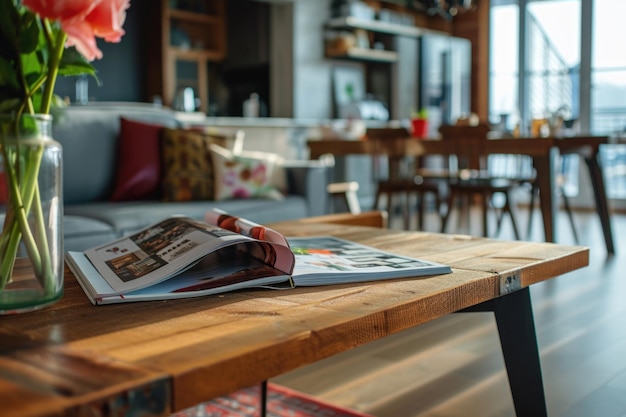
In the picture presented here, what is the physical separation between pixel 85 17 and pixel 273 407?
113 cm

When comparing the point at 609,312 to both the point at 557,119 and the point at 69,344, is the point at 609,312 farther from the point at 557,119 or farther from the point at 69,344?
the point at 69,344

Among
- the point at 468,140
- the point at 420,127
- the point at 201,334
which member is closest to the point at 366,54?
the point at 420,127

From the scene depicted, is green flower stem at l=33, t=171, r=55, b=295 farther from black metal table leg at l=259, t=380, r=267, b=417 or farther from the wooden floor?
the wooden floor

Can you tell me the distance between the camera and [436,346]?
2217 millimetres

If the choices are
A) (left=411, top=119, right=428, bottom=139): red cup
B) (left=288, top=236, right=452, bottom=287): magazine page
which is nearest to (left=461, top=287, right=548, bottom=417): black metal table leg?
(left=288, top=236, right=452, bottom=287): magazine page

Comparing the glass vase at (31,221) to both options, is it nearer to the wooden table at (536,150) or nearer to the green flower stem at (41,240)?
the green flower stem at (41,240)

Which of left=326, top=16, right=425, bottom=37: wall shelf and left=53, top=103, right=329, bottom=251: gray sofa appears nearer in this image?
left=53, top=103, right=329, bottom=251: gray sofa

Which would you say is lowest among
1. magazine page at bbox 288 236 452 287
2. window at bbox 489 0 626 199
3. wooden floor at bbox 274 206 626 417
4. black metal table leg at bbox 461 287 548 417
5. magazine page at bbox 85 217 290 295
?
wooden floor at bbox 274 206 626 417

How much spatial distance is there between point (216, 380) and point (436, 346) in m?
1.66

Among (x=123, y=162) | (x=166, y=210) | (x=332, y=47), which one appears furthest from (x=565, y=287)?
(x=332, y=47)

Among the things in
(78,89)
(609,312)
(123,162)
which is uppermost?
(78,89)

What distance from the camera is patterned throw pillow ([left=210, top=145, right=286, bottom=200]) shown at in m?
3.20

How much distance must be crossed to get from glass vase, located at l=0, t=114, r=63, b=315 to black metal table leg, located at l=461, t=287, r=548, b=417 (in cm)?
75

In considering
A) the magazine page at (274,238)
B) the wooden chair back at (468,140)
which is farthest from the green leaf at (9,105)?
the wooden chair back at (468,140)
